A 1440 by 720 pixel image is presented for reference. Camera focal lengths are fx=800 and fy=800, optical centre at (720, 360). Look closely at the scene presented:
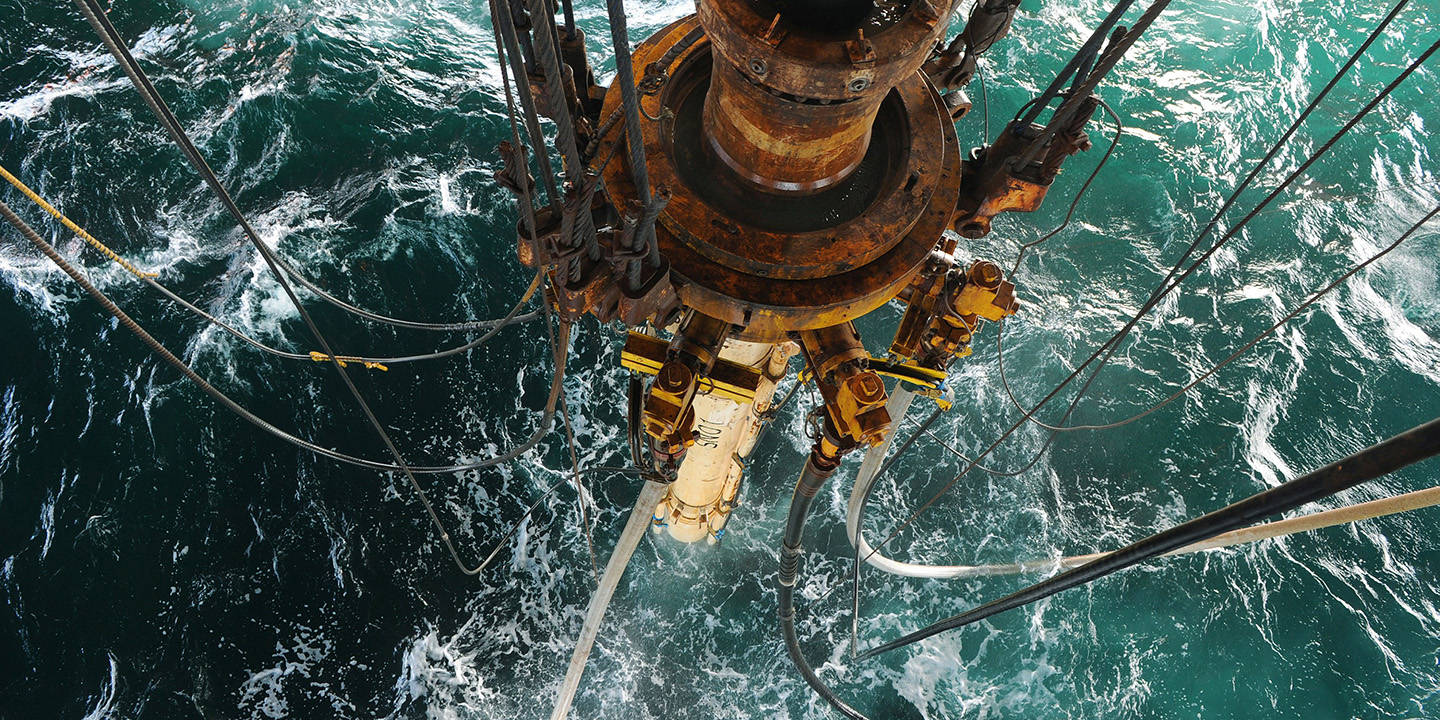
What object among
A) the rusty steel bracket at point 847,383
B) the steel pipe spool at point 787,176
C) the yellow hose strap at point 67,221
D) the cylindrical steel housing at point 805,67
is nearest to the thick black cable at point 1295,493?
the rusty steel bracket at point 847,383

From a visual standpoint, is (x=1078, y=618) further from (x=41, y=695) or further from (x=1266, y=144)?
(x=41, y=695)

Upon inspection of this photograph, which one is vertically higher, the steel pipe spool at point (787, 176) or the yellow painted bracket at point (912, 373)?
the steel pipe spool at point (787, 176)

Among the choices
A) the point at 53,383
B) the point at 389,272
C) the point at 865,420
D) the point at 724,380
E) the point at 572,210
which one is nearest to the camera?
the point at 572,210

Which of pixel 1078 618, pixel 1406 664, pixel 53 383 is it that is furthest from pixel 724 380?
pixel 1406 664

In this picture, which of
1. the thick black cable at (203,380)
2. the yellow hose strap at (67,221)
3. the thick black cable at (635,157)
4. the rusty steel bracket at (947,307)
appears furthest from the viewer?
the rusty steel bracket at (947,307)

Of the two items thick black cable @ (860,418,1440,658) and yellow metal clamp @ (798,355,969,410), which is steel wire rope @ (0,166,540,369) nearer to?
yellow metal clamp @ (798,355,969,410)

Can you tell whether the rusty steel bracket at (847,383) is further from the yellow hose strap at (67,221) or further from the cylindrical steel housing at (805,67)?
the yellow hose strap at (67,221)
